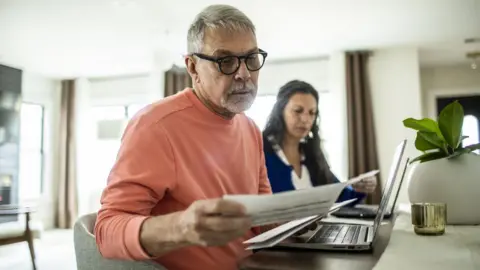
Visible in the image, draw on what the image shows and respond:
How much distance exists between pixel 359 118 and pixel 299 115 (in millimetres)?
3415

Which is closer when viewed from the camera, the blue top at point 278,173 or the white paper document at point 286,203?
the white paper document at point 286,203

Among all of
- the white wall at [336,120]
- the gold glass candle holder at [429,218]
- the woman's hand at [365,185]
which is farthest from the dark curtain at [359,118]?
the gold glass candle holder at [429,218]

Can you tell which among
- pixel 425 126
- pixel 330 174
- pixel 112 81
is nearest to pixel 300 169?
pixel 330 174

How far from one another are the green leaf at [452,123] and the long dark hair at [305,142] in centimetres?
102

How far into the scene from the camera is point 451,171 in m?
1.32

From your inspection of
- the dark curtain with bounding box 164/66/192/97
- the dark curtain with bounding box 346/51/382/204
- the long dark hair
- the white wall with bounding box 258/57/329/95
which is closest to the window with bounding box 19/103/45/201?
the dark curtain with bounding box 164/66/192/97

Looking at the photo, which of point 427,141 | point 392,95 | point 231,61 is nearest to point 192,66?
point 231,61

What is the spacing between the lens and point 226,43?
1015 mm

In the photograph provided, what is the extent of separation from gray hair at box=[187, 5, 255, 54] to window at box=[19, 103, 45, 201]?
6326 mm

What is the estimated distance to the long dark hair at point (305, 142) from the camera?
2342mm

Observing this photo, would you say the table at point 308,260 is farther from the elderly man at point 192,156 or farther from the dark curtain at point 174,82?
the dark curtain at point 174,82

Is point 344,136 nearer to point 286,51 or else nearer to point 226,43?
point 286,51

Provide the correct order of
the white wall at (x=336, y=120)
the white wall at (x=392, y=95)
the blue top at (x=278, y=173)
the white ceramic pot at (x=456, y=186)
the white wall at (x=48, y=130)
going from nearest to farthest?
the white ceramic pot at (x=456, y=186) → the blue top at (x=278, y=173) → the white wall at (x=392, y=95) → the white wall at (x=336, y=120) → the white wall at (x=48, y=130)

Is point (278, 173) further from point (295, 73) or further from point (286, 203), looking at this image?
point (295, 73)
